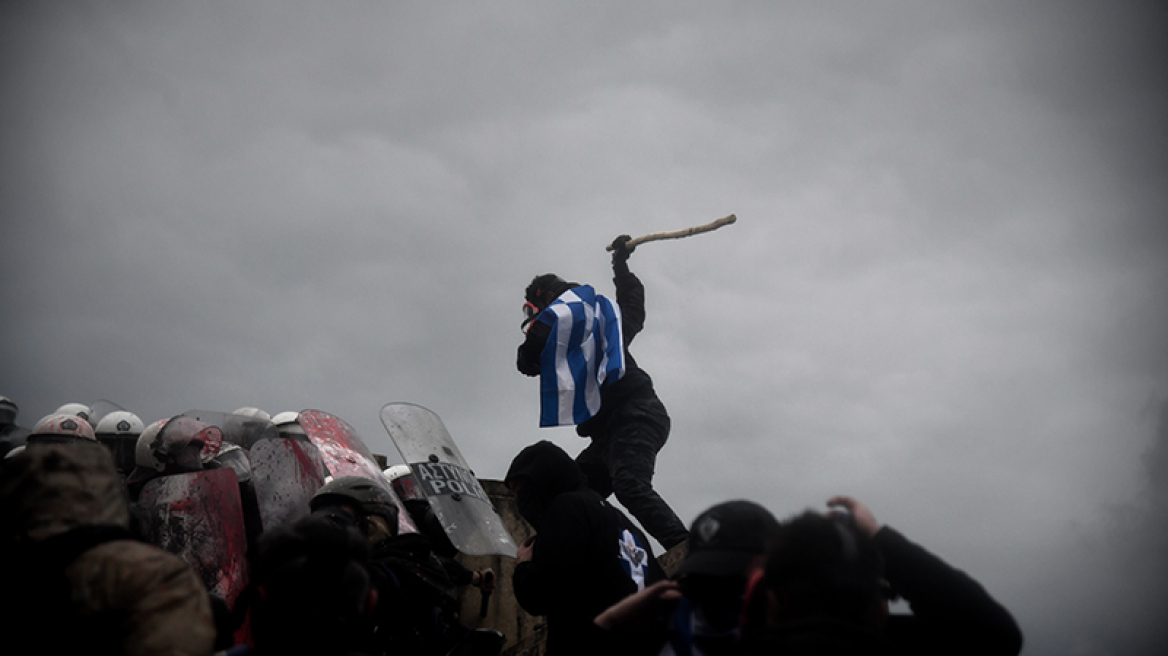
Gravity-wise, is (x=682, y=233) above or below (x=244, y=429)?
above

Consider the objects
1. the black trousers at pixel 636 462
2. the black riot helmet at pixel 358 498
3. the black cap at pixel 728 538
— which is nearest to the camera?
the black cap at pixel 728 538

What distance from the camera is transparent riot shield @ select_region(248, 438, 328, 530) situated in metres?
4.61

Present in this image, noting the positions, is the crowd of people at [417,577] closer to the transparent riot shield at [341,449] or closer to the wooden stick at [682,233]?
the transparent riot shield at [341,449]

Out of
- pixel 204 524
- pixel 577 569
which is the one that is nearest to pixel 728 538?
pixel 577 569

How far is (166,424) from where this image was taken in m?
5.10

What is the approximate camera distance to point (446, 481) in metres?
5.19

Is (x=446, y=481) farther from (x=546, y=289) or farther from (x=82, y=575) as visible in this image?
(x=82, y=575)

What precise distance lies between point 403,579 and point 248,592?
0.70 m

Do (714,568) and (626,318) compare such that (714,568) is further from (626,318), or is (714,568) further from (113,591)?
(626,318)

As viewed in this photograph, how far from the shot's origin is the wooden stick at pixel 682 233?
5902mm

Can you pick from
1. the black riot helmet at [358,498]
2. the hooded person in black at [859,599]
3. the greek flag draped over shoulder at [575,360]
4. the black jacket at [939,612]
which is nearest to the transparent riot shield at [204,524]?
the black riot helmet at [358,498]

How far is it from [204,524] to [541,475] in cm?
205

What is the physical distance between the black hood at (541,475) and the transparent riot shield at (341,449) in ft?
4.53

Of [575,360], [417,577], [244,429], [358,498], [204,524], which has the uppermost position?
[575,360]
